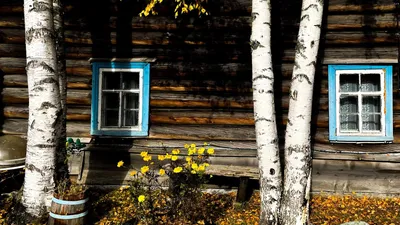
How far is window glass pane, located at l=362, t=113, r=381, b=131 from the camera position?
612 cm

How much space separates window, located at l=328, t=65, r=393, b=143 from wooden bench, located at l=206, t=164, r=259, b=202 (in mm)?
1686

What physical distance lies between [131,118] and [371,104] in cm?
466

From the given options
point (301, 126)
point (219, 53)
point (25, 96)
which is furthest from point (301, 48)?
point (25, 96)

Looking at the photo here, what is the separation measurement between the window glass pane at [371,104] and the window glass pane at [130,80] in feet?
14.5

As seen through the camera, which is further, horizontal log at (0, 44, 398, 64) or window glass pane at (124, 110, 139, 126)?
window glass pane at (124, 110, 139, 126)

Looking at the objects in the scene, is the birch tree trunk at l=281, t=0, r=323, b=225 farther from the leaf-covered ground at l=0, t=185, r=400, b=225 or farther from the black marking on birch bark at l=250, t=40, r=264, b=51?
the leaf-covered ground at l=0, t=185, r=400, b=225

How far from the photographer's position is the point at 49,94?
15.3ft

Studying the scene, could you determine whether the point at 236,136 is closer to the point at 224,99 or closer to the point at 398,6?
the point at 224,99

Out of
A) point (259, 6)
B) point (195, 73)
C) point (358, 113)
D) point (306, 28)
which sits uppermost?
point (259, 6)

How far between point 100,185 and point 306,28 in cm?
464

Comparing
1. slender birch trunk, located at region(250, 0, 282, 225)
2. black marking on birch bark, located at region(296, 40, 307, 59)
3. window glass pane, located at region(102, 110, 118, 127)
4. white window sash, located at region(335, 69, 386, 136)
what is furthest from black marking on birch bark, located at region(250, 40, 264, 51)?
window glass pane, located at region(102, 110, 118, 127)

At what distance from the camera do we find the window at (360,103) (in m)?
5.93

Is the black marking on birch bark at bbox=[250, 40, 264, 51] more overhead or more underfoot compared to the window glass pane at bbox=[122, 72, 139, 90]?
more overhead

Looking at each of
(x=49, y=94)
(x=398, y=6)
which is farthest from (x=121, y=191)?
(x=398, y=6)
